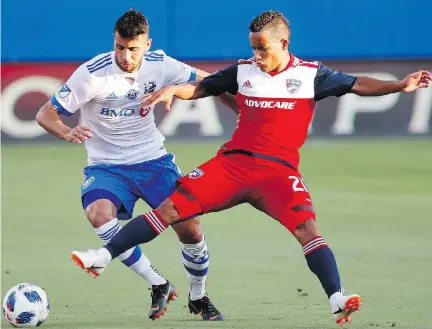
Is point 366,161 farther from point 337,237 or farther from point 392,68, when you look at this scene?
point 337,237

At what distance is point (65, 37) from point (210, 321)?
36.5 feet

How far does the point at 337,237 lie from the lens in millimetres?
11500

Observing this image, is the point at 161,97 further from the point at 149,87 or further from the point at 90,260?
the point at 90,260

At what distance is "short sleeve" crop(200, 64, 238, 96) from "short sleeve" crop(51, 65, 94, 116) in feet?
2.65

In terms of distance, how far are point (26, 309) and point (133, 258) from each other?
90 centimetres

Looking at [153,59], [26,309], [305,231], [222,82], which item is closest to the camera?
[305,231]

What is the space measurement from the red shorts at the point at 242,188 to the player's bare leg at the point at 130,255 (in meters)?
0.55

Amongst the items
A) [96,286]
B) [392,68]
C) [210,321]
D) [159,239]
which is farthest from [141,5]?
[210,321]

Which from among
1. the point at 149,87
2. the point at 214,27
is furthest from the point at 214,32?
the point at 149,87

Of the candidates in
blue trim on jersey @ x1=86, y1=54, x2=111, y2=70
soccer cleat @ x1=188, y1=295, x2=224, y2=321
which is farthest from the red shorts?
blue trim on jersey @ x1=86, y1=54, x2=111, y2=70

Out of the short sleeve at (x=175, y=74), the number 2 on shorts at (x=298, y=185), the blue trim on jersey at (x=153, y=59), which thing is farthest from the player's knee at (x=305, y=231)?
the blue trim on jersey at (x=153, y=59)

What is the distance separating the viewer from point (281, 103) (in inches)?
301

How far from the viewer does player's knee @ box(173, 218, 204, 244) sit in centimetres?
810

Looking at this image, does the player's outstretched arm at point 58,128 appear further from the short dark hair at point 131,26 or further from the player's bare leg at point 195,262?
the player's bare leg at point 195,262
